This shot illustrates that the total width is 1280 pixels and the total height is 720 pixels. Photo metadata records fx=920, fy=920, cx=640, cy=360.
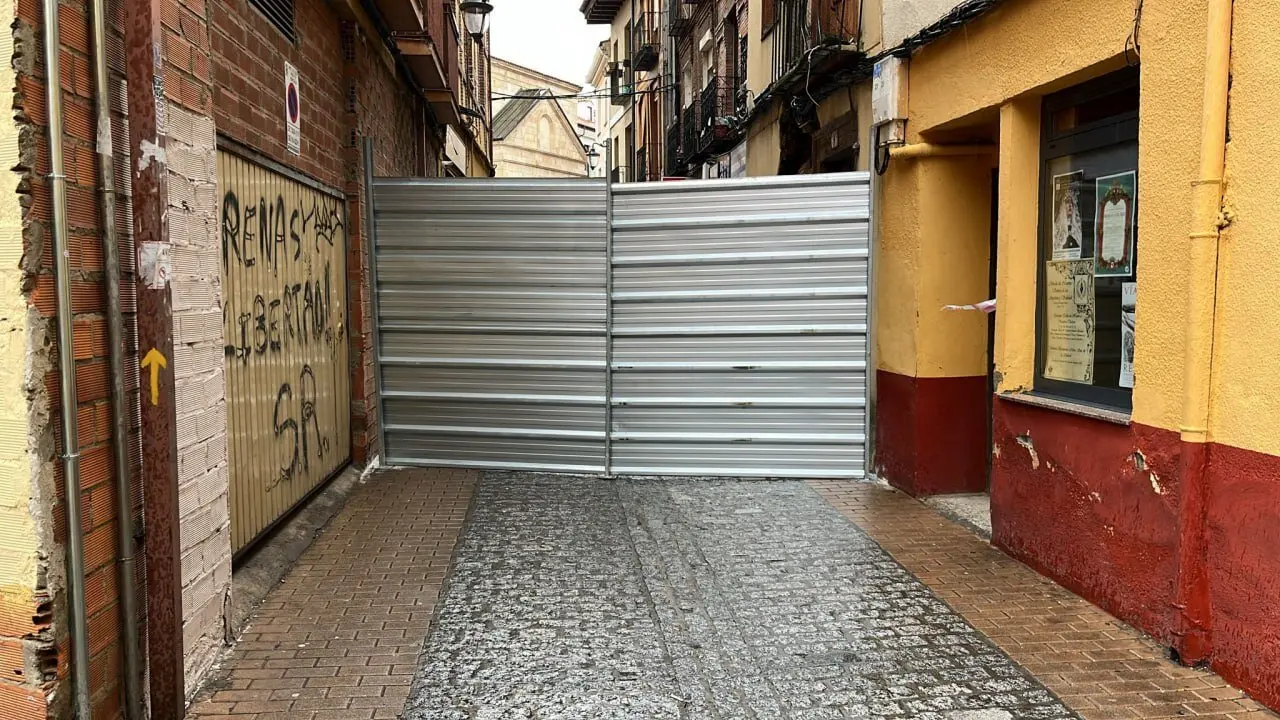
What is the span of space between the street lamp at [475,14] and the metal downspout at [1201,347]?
12.0m

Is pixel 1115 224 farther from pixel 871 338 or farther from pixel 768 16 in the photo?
pixel 768 16

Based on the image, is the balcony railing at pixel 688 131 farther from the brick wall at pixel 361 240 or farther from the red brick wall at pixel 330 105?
the brick wall at pixel 361 240

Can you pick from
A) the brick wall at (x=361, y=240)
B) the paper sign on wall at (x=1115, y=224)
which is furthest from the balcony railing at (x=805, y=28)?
the brick wall at (x=361, y=240)

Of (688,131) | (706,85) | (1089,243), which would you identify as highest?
(706,85)

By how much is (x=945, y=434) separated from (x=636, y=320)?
276 centimetres

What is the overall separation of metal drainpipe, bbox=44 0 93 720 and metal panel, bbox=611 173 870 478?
5.43 meters

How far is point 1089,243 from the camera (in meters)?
5.29

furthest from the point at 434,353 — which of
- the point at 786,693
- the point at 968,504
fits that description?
the point at 786,693

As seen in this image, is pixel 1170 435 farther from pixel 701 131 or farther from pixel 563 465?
pixel 701 131

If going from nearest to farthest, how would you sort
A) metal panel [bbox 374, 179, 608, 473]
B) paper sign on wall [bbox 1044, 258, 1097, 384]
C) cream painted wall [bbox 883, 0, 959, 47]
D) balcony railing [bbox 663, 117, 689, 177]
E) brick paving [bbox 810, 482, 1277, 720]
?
brick paving [bbox 810, 482, 1277, 720] < paper sign on wall [bbox 1044, 258, 1097, 384] < cream painted wall [bbox 883, 0, 959, 47] < metal panel [bbox 374, 179, 608, 473] < balcony railing [bbox 663, 117, 689, 177]

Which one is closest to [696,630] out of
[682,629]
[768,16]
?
[682,629]

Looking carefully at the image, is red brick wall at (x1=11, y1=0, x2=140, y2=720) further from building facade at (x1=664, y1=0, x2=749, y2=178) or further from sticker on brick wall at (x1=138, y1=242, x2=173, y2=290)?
building facade at (x1=664, y1=0, x2=749, y2=178)

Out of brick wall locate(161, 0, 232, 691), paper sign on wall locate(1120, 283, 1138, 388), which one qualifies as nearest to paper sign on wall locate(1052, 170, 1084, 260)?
paper sign on wall locate(1120, 283, 1138, 388)

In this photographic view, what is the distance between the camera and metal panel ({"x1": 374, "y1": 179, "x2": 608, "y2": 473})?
8.09 meters
